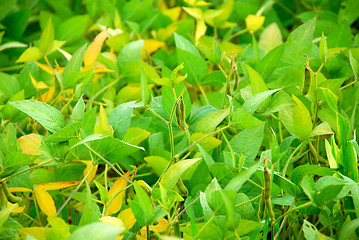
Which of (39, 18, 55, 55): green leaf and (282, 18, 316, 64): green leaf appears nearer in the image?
(282, 18, 316, 64): green leaf

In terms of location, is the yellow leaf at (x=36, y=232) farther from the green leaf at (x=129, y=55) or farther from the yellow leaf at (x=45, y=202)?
the green leaf at (x=129, y=55)

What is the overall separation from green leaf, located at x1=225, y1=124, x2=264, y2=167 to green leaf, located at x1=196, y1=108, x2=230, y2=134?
5 cm

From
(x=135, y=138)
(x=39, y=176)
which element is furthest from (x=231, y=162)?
(x=39, y=176)

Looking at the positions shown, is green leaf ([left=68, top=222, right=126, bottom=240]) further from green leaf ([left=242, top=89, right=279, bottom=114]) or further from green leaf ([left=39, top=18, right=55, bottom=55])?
green leaf ([left=39, top=18, right=55, bottom=55])


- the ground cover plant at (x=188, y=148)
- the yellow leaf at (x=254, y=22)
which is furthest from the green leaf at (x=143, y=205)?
the yellow leaf at (x=254, y=22)

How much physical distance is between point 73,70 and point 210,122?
0.28m

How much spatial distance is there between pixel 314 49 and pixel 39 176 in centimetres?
55

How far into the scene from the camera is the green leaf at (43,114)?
21.2 inches

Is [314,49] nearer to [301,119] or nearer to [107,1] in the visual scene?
[301,119]

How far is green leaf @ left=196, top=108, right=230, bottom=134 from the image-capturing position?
59 cm

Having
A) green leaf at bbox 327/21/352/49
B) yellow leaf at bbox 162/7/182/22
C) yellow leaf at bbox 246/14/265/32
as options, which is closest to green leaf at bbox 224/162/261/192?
green leaf at bbox 327/21/352/49

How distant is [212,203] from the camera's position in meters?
0.49

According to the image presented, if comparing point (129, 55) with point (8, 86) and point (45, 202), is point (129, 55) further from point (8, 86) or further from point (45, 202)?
point (45, 202)

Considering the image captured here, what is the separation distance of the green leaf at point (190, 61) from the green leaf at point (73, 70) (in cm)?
17
